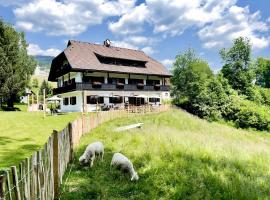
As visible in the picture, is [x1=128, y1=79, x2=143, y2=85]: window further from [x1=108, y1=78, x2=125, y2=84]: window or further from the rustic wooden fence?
the rustic wooden fence

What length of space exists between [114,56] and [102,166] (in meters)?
37.3

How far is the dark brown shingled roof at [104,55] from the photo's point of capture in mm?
41750

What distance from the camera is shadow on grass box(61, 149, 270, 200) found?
24.6ft

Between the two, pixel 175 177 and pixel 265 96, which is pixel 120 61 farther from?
pixel 175 177

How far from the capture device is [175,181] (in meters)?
8.14

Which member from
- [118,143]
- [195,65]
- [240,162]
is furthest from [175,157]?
[195,65]

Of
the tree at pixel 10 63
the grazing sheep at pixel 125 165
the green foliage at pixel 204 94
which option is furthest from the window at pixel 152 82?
the grazing sheep at pixel 125 165

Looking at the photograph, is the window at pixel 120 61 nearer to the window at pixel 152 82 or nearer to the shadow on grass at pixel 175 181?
the window at pixel 152 82

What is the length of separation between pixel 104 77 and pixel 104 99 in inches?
133

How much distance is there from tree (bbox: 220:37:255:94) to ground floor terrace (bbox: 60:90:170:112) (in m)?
13.8

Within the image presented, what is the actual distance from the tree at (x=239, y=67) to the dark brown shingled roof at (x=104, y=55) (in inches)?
475

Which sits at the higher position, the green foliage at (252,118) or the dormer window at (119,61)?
the dormer window at (119,61)

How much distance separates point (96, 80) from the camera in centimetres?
4344

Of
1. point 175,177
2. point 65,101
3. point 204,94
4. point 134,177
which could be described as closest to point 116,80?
point 65,101
